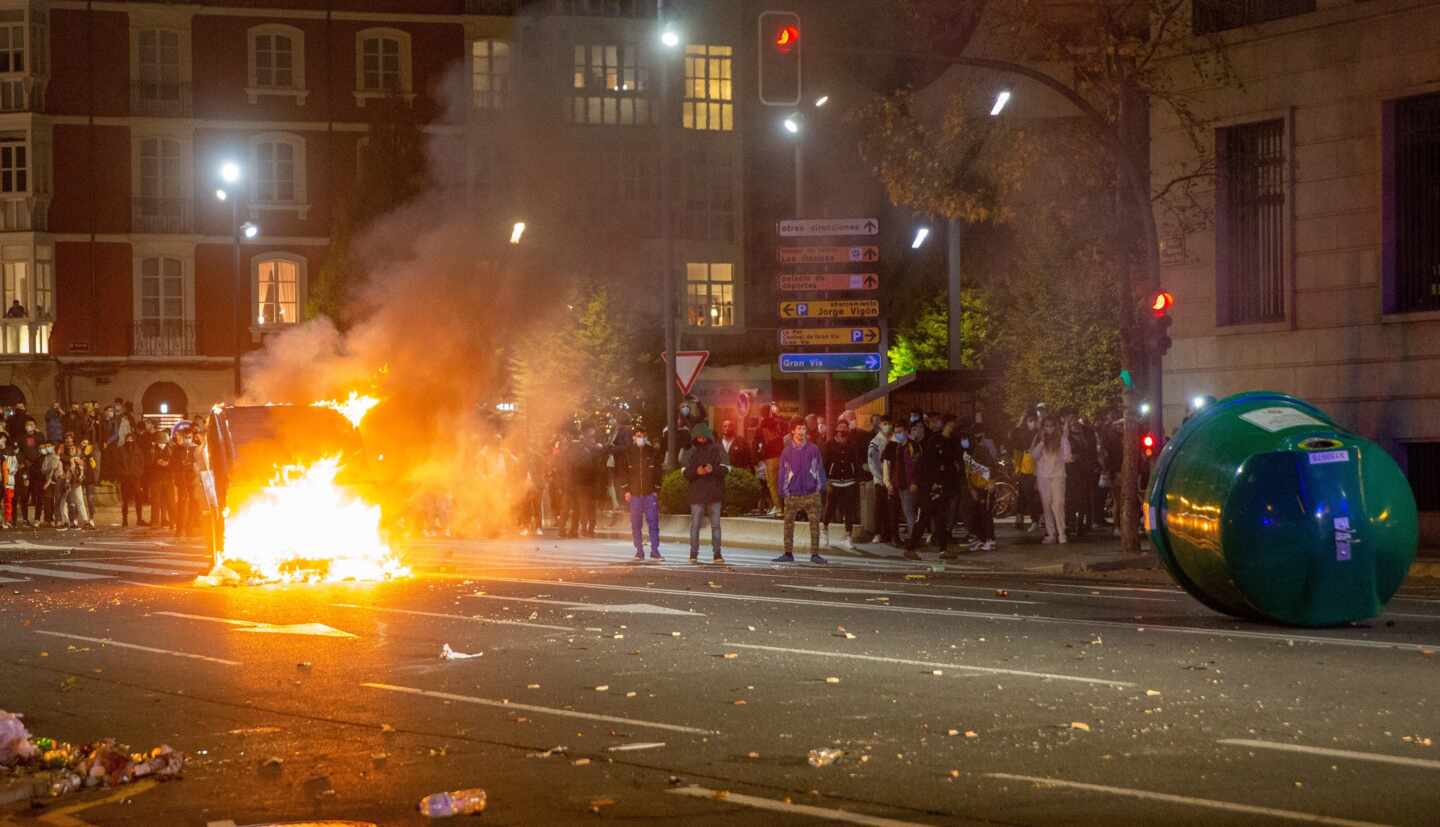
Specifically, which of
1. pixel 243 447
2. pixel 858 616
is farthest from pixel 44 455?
pixel 858 616

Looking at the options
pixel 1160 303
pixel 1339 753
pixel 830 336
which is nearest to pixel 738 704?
pixel 1339 753

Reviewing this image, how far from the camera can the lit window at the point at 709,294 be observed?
210 ft

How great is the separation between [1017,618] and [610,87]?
49.2 meters

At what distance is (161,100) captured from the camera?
59469 mm

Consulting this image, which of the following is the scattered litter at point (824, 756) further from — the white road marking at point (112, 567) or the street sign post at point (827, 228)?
the street sign post at point (827, 228)

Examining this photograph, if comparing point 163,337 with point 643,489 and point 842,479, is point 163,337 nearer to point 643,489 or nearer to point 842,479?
point 842,479

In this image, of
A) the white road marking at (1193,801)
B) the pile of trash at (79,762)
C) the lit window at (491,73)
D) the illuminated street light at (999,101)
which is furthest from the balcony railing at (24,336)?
the white road marking at (1193,801)

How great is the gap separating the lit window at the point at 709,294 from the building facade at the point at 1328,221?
1467 inches

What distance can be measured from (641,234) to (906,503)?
3647cm

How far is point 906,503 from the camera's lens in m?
26.1

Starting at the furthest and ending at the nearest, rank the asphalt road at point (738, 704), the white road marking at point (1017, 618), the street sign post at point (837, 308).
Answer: the street sign post at point (837, 308) < the white road marking at point (1017, 618) < the asphalt road at point (738, 704)

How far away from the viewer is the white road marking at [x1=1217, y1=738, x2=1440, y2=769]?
9070 millimetres

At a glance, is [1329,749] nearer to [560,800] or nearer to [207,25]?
[560,800]

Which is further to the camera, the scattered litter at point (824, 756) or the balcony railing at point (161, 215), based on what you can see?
the balcony railing at point (161, 215)
